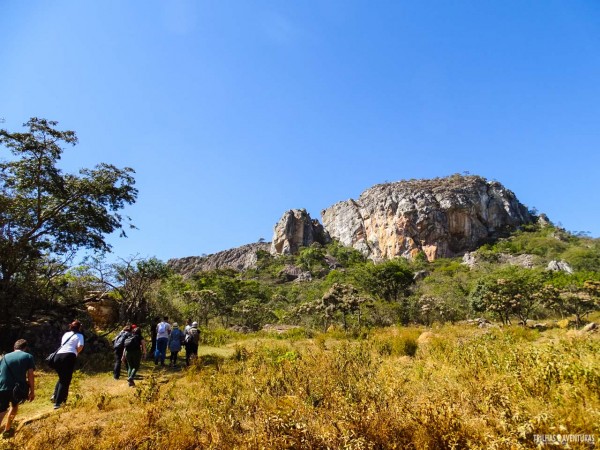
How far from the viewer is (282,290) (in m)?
50.8

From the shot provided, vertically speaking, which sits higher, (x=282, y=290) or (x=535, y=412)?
(x=282, y=290)

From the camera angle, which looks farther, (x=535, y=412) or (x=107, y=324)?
(x=107, y=324)

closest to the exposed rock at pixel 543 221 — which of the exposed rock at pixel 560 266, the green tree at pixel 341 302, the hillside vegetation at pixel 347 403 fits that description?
the exposed rock at pixel 560 266

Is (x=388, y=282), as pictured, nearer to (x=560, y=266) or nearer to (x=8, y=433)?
(x=560, y=266)

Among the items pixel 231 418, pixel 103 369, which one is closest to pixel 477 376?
pixel 231 418

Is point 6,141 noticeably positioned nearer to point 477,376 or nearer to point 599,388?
point 477,376

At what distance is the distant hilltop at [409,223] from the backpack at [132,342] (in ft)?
263

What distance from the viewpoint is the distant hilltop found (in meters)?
84.4

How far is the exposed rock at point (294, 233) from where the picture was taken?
323ft

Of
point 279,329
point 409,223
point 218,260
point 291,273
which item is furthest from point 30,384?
point 218,260

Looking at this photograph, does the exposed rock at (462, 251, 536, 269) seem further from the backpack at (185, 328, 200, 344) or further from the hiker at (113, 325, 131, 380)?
the hiker at (113, 325, 131, 380)

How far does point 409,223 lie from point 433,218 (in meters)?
5.82

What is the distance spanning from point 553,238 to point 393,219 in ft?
114

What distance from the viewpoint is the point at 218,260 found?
10975cm
